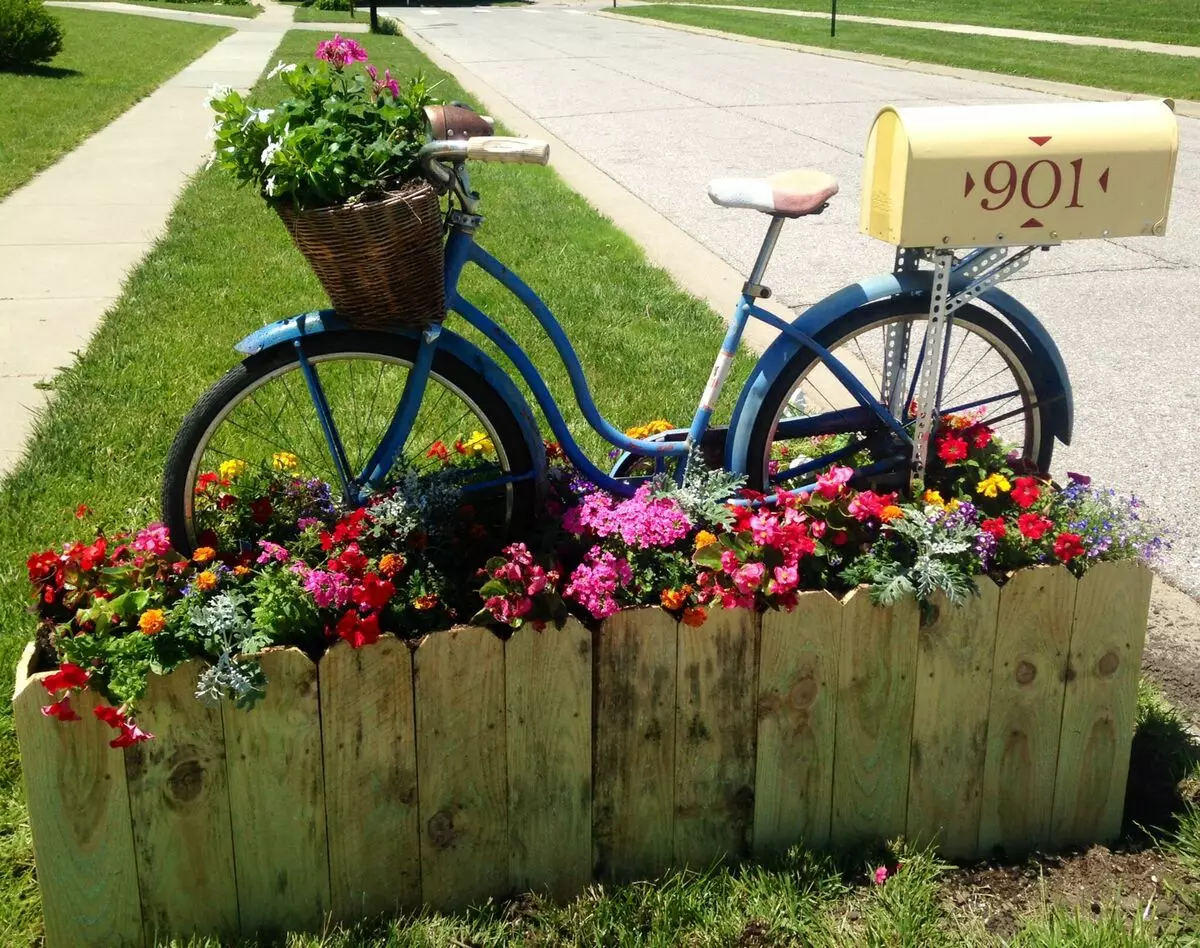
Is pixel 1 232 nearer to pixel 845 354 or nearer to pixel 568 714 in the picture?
pixel 845 354

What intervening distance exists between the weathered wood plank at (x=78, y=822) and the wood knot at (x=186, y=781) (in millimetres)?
83

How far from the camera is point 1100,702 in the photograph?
8.59 feet

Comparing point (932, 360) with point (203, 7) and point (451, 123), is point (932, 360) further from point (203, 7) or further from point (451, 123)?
point (203, 7)

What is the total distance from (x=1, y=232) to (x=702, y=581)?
6861 millimetres

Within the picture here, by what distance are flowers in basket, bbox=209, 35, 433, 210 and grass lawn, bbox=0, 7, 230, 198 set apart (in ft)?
24.2

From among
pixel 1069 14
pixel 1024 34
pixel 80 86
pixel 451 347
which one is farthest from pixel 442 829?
pixel 1069 14

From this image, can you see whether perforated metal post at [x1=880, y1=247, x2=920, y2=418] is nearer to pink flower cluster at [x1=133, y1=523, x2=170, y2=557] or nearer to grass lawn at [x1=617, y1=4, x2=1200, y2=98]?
pink flower cluster at [x1=133, y1=523, x2=170, y2=557]

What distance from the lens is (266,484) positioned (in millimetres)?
3035

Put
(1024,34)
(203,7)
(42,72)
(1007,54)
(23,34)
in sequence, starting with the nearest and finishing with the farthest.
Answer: (23,34) → (42,72) → (1007,54) → (1024,34) → (203,7)

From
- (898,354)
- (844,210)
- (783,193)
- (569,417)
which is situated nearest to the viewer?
(783,193)

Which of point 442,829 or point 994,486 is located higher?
point 994,486

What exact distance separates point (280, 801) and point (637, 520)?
915 mm

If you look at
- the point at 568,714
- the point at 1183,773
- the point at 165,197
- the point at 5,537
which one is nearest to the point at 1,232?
the point at 165,197

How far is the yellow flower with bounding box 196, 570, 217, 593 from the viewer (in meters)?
2.38
